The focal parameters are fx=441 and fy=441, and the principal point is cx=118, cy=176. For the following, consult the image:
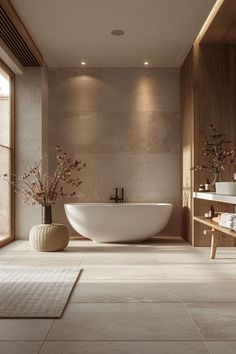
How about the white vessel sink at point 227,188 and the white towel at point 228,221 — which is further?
the white towel at point 228,221

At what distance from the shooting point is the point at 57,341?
197 cm

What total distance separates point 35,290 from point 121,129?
12.5ft

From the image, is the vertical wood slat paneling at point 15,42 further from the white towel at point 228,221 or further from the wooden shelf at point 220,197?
the white towel at point 228,221

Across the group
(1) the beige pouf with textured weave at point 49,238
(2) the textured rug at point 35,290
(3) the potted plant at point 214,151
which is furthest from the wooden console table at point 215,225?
(1) the beige pouf with textured weave at point 49,238

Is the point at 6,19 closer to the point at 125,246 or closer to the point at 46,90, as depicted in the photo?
the point at 46,90

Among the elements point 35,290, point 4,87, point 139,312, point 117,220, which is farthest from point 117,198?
point 139,312

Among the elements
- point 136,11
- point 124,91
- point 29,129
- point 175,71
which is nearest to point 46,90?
point 29,129

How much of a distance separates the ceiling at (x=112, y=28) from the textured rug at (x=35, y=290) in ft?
8.18

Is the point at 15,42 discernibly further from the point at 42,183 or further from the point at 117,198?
the point at 117,198

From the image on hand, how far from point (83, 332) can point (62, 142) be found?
450 centimetres

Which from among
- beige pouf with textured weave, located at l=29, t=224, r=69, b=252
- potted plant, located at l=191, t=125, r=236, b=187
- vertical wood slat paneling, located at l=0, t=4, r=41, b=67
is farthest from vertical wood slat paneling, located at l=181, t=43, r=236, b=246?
vertical wood slat paneling, located at l=0, t=4, r=41, b=67

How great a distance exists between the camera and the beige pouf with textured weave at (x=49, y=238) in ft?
15.9

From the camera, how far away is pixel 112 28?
16.0ft

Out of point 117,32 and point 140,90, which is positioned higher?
point 117,32
